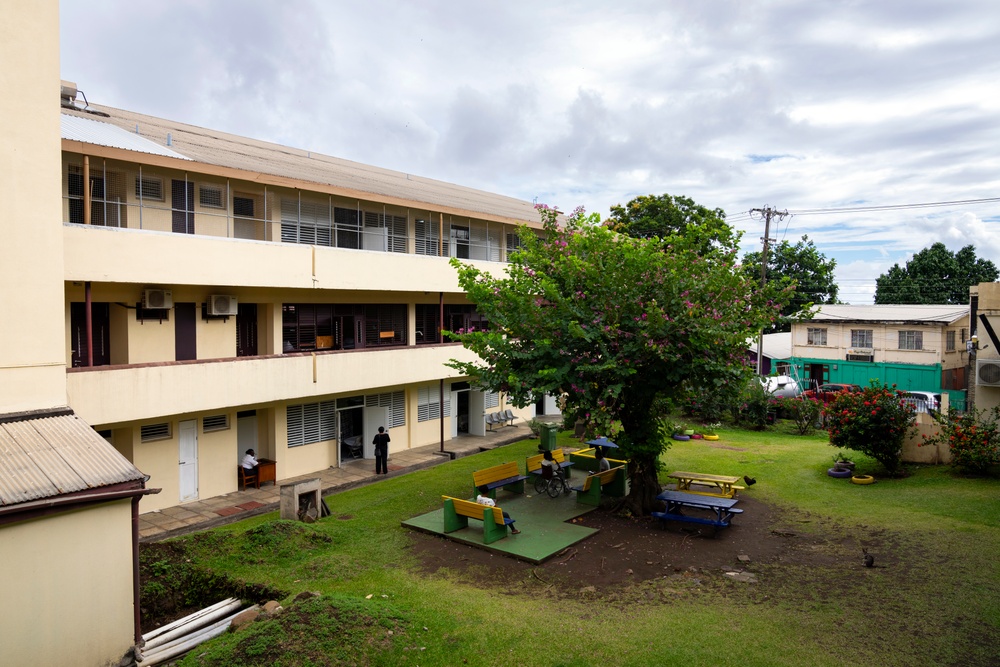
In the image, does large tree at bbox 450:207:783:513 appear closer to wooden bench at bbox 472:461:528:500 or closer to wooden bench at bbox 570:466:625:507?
wooden bench at bbox 570:466:625:507

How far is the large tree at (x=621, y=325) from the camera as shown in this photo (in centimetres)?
1260

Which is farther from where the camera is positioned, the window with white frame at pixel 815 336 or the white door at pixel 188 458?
the window with white frame at pixel 815 336

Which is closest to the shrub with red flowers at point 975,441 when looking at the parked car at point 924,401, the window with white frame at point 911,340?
the parked car at point 924,401

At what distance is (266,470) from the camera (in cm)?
1859

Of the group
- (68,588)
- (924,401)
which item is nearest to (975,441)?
(924,401)

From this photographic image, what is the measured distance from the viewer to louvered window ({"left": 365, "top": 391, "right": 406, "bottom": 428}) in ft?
73.3

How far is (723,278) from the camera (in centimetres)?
1273

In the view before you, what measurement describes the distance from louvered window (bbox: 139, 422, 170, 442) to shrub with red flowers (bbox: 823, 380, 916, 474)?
1709 centimetres

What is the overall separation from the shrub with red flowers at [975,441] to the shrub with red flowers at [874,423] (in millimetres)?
996

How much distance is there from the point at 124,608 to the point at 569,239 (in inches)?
405

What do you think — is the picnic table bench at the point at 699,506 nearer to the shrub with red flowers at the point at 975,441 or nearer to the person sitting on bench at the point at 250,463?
the shrub with red flowers at the point at 975,441

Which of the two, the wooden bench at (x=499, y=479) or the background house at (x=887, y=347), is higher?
the background house at (x=887, y=347)

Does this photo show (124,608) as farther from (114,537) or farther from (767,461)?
(767,461)

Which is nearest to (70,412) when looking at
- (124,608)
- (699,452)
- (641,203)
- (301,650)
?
(124,608)
